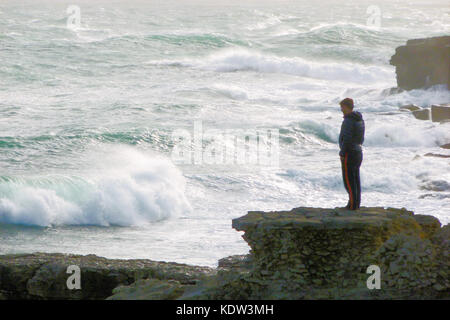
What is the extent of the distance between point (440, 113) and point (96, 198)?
13.5 m

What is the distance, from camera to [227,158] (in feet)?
62.6

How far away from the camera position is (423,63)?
28.4m

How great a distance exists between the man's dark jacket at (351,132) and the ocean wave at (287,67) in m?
30.9

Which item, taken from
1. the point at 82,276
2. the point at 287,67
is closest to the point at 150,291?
the point at 82,276

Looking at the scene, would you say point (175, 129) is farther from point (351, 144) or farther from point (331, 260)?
point (331, 260)

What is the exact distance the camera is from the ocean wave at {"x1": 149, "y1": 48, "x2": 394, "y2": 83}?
127 ft

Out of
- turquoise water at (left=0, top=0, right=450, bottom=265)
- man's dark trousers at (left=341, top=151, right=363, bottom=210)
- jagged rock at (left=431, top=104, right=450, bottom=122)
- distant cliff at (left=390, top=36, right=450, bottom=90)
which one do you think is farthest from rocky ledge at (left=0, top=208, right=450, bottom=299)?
distant cliff at (left=390, top=36, right=450, bottom=90)

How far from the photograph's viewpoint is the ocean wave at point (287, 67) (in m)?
38.6

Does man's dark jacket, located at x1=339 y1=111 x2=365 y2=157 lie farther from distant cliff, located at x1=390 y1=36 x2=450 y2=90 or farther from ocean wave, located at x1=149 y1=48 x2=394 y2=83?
ocean wave, located at x1=149 y1=48 x2=394 y2=83

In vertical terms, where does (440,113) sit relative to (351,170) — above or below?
above

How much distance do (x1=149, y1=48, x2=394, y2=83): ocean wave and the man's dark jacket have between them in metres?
30.9

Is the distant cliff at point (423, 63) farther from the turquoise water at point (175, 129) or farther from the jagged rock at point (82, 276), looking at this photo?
the jagged rock at point (82, 276)
